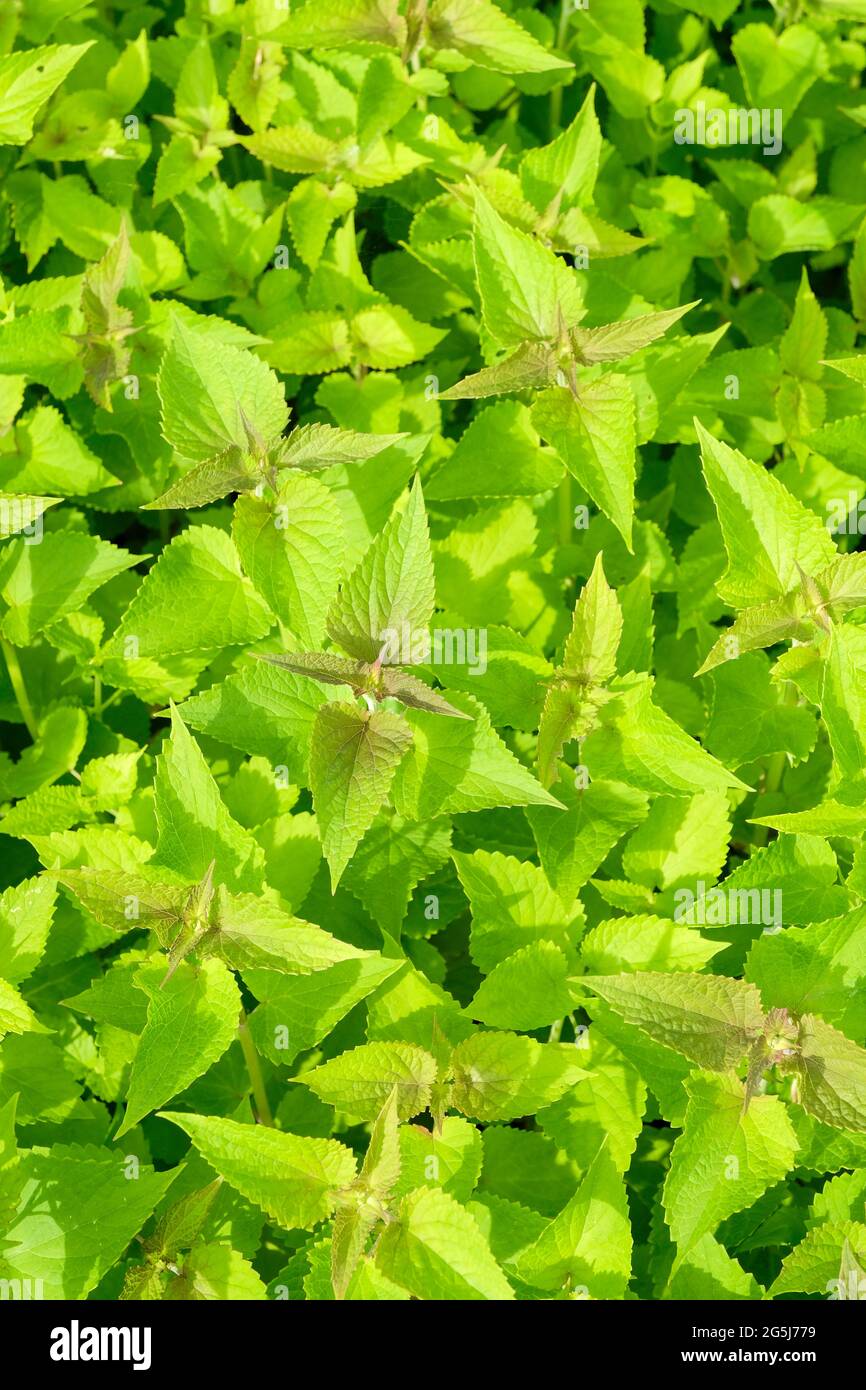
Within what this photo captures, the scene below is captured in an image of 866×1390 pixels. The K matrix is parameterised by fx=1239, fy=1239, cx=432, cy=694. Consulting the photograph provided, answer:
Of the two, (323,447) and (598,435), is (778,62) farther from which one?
(323,447)

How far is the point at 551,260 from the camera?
2926mm

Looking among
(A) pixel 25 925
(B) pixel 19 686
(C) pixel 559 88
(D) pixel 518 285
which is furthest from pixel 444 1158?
(C) pixel 559 88

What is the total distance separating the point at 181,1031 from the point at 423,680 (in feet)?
3.55

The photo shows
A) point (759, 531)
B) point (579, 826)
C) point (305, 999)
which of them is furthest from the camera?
point (579, 826)

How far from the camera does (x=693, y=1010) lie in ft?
8.07

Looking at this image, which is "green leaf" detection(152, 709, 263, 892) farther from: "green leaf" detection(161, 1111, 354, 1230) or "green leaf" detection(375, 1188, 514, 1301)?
"green leaf" detection(375, 1188, 514, 1301)

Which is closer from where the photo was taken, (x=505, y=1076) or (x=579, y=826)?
(x=505, y=1076)

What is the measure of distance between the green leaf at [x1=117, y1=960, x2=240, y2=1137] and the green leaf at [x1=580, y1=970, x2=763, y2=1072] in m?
0.73

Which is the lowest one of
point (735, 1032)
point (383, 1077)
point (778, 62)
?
point (383, 1077)

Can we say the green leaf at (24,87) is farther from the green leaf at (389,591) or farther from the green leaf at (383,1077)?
the green leaf at (383,1077)

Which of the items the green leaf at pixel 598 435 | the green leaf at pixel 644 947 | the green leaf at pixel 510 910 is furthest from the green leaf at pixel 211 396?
the green leaf at pixel 644 947

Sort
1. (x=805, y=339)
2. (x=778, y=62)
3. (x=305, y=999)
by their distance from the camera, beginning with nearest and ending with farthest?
(x=305, y=999) < (x=805, y=339) < (x=778, y=62)

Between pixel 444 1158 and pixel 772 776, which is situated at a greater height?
pixel 772 776

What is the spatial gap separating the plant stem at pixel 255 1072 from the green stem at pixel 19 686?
112cm
